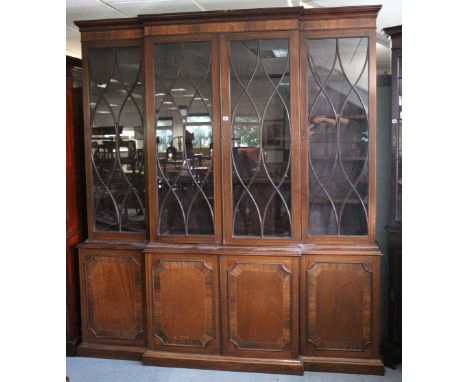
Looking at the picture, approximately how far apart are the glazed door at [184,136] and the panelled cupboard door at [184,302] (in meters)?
0.16

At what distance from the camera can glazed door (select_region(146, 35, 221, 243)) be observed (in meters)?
2.51

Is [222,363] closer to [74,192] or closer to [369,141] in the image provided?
[74,192]

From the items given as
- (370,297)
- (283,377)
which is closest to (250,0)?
(370,297)

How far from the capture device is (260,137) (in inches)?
98.7

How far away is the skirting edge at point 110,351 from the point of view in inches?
107

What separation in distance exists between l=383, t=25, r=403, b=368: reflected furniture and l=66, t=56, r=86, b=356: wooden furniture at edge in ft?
6.68

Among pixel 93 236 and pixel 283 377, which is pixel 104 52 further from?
pixel 283 377

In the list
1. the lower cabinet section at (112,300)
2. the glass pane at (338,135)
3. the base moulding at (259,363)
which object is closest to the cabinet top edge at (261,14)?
the glass pane at (338,135)

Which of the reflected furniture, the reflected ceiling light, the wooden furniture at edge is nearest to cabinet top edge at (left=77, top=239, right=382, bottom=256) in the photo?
the reflected furniture

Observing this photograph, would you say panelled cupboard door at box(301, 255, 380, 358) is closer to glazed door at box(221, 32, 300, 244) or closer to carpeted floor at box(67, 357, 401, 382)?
carpeted floor at box(67, 357, 401, 382)

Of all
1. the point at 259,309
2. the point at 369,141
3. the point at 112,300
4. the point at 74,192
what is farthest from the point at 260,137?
the point at 112,300

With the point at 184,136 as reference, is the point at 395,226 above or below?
below

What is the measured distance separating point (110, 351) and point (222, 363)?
766 millimetres
